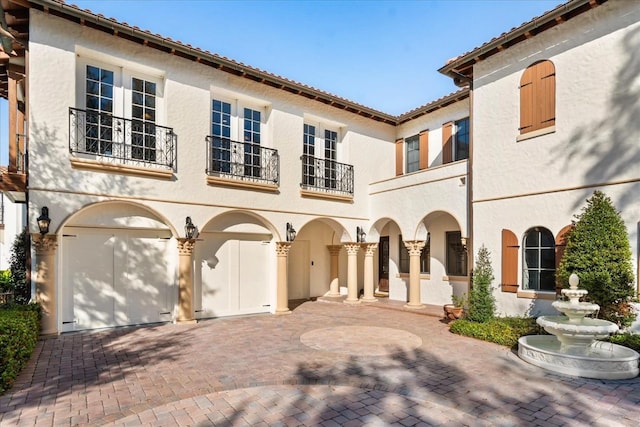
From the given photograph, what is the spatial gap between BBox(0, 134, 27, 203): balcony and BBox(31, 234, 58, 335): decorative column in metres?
1.42

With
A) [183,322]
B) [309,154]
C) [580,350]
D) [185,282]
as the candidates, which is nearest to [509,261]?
[580,350]

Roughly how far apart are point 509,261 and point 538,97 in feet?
14.1

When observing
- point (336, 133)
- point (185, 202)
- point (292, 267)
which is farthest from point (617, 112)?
point (292, 267)

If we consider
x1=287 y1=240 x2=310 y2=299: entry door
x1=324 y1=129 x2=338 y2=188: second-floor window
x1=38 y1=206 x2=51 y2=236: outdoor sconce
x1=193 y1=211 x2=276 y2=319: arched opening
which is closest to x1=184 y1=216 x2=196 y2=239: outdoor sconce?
x1=193 y1=211 x2=276 y2=319: arched opening

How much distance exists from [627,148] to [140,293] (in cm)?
→ 1229

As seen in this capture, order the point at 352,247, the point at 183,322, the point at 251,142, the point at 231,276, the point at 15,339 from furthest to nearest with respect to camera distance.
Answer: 1. the point at 352,247
2. the point at 251,142
3. the point at 231,276
4. the point at 183,322
5. the point at 15,339

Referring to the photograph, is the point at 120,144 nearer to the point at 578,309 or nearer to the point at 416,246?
the point at 416,246

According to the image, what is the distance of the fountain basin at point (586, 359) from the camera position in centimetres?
624

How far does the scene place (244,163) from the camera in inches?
474

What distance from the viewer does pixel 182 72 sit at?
1088cm

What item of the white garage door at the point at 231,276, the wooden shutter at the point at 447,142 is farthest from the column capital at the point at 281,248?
the wooden shutter at the point at 447,142

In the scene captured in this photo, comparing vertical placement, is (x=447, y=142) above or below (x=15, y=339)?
above

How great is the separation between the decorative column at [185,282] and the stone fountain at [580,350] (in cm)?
831

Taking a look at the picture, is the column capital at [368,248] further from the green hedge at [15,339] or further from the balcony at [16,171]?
the balcony at [16,171]
